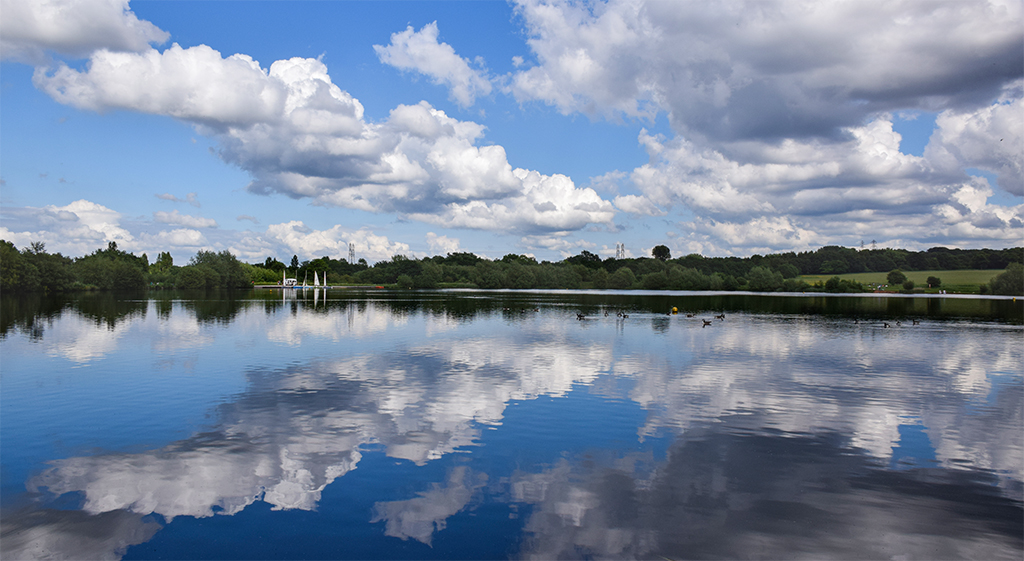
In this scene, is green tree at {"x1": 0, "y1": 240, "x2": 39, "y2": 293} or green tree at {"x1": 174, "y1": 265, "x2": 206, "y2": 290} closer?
green tree at {"x1": 0, "y1": 240, "x2": 39, "y2": 293}

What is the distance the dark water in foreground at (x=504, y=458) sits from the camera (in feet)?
33.0

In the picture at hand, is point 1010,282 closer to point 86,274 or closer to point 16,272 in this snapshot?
point 16,272

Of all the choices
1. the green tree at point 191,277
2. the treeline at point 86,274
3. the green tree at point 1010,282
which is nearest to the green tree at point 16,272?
the treeline at point 86,274

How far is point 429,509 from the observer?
36.8ft

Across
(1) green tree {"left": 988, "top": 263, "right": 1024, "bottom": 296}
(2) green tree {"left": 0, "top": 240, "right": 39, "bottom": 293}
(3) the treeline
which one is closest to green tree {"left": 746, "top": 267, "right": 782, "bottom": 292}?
(1) green tree {"left": 988, "top": 263, "right": 1024, "bottom": 296}

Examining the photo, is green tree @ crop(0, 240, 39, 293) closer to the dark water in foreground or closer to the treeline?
the treeline

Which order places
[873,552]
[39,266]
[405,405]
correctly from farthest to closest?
[39,266], [405,405], [873,552]

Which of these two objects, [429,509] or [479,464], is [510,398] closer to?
[479,464]

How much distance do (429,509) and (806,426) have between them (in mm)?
12806

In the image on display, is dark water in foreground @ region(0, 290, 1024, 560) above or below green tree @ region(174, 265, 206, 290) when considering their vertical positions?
below

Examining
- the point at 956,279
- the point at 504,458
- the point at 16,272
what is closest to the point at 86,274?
the point at 16,272

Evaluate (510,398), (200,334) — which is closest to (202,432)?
(510,398)

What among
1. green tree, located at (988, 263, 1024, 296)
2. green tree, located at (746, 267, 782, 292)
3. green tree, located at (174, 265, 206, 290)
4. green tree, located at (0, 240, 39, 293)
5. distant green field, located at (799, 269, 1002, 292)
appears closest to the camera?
green tree, located at (0, 240, 39, 293)

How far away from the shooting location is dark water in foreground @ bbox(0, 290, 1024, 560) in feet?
33.0
